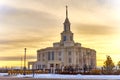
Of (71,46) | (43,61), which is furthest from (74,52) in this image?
(43,61)

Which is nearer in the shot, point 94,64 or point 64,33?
point 64,33

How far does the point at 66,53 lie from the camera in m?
120

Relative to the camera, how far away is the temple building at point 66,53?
118438 millimetres

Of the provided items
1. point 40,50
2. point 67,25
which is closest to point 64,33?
point 67,25

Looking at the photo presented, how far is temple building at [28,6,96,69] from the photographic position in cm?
11844

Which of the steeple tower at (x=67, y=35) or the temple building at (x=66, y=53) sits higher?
the steeple tower at (x=67, y=35)

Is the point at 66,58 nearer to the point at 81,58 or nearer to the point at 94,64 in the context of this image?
the point at 81,58

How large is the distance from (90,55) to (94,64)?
6433mm

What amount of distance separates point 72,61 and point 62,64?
4.30 m

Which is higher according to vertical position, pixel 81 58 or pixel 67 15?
pixel 67 15

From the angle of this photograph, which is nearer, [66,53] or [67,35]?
[66,53]

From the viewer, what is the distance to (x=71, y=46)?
11838cm

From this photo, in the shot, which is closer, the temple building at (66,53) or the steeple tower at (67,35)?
the temple building at (66,53)

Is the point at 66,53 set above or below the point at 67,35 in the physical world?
below
